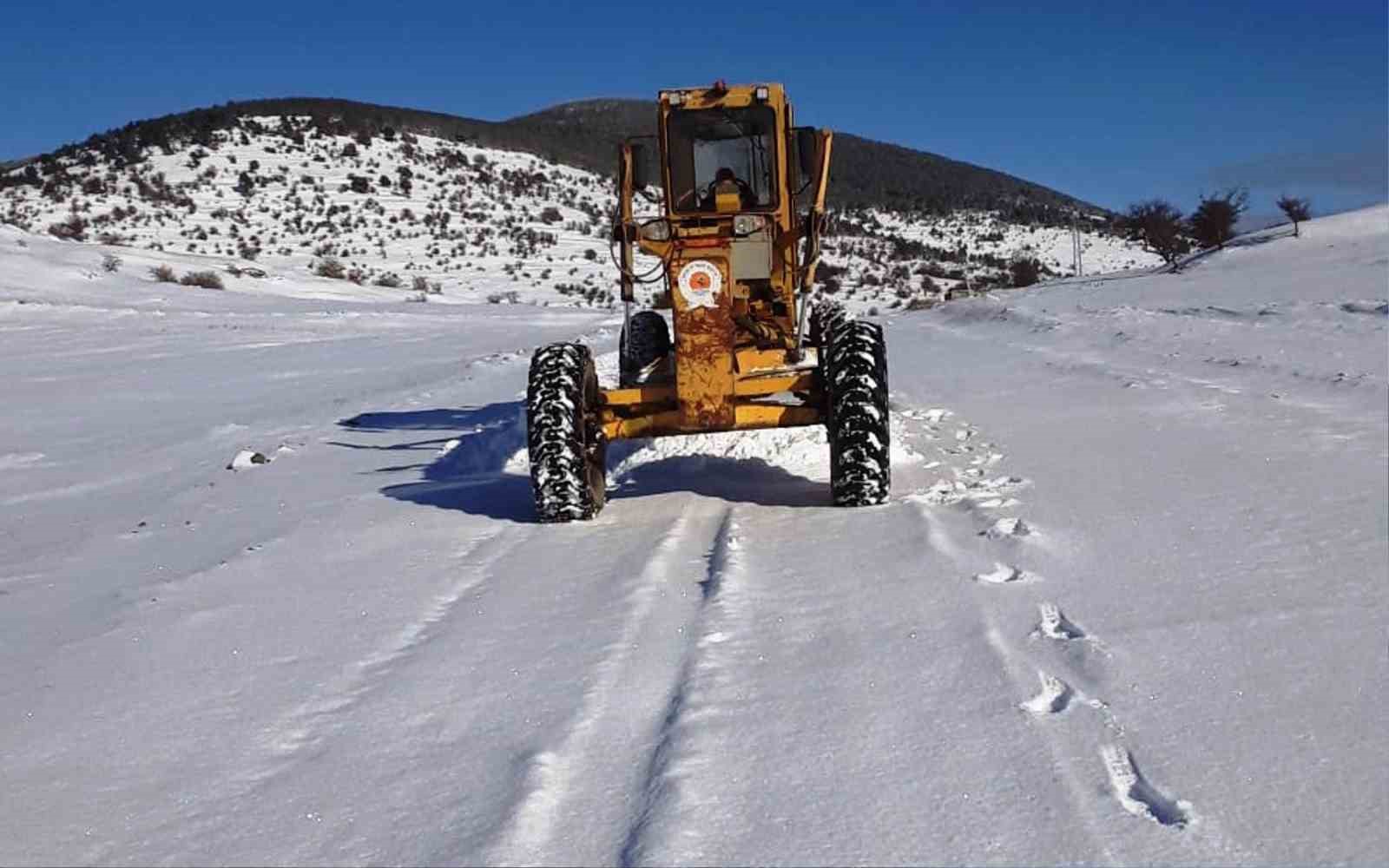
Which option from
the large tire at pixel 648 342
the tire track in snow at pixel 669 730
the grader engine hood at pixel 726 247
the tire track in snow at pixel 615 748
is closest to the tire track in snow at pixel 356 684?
the tire track in snow at pixel 615 748

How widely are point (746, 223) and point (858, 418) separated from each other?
161 centimetres

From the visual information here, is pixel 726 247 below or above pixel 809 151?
below

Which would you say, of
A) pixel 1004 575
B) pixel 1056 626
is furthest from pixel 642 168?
pixel 1056 626

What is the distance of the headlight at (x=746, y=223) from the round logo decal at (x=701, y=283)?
631mm

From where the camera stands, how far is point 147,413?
13594mm

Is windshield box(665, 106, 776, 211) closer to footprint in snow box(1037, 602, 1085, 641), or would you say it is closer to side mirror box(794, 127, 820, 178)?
side mirror box(794, 127, 820, 178)

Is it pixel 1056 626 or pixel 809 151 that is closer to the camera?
pixel 1056 626

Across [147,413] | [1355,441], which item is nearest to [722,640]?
[1355,441]

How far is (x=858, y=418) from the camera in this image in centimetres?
727

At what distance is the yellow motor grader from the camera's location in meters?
7.29

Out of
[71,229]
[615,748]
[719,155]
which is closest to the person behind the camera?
[615,748]

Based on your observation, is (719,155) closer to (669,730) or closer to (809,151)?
(809,151)

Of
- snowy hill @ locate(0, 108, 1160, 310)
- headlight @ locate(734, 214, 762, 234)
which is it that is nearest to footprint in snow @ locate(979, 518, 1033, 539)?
headlight @ locate(734, 214, 762, 234)

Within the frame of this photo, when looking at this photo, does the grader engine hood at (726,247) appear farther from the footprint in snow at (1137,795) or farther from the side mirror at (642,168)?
the footprint in snow at (1137,795)
